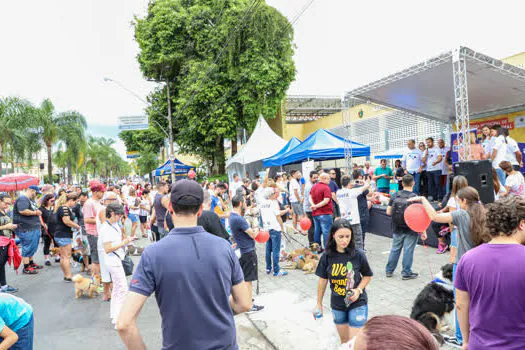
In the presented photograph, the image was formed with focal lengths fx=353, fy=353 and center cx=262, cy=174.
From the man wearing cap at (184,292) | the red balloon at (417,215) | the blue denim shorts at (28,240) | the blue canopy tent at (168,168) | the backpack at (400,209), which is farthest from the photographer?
the blue canopy tent at (168,168)

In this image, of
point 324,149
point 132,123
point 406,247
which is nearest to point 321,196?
point 406,247

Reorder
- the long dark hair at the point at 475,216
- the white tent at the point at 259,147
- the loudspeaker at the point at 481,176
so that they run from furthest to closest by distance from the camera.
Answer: the white tent at the point at 259,147 < the loudspeaker at the point at 481,176 < the long dark hair at the point at 475,216

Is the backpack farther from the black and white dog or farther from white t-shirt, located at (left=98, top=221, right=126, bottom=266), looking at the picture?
white t-shirt, located at (left=98, top=221, right=126, bottom=266)

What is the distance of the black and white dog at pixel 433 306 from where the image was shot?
143 inches

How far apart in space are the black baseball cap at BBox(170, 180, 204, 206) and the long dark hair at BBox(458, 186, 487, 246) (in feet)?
7.72

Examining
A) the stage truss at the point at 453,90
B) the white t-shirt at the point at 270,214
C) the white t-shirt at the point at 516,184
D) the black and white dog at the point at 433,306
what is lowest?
the black and white dog at the point at 433,306

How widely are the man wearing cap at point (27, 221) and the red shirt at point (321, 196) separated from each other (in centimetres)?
641

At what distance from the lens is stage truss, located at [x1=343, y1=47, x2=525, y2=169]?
775cm

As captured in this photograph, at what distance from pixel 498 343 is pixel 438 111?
1360 centimetres

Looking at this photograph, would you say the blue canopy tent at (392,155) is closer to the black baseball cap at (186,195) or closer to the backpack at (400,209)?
the backpack at (400,209)

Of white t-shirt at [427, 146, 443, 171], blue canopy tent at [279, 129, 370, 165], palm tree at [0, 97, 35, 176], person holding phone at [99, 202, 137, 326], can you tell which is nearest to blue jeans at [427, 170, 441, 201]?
white t-shirt at [427, 146, 443, 171]

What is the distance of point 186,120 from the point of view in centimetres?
2603

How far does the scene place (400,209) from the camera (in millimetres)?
6043

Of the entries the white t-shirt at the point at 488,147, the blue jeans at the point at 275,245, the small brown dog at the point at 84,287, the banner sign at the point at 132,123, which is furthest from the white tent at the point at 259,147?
the banner sign at the point at 132,123
